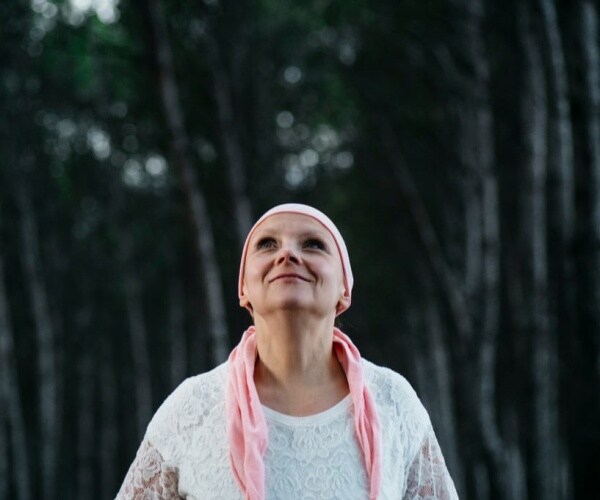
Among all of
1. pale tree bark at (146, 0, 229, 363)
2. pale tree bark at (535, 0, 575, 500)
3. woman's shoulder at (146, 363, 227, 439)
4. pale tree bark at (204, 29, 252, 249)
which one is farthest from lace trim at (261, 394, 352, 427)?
pale tree bark at (204, 29, 252, 249)

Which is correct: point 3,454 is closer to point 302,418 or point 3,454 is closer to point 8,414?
point 8,414

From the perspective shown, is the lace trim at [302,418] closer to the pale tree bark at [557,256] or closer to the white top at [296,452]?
the white top at [296,452]

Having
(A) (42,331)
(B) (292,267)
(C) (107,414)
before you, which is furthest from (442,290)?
(C) (107,414)

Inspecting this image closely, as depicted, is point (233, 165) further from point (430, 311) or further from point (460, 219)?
→ point (430, 311)

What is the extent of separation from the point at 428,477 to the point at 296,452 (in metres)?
0.44

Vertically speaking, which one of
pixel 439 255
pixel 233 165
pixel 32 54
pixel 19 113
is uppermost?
pixel 32 54

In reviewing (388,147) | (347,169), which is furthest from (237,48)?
(347,169)

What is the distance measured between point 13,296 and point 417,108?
11.6 meters

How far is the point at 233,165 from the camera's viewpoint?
43.4 ft

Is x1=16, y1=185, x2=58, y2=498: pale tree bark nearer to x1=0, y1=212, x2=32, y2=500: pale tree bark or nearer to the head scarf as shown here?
x1=0, y1=212, x2=32, y2=500: pale tree bark

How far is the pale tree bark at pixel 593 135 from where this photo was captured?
6754 mm

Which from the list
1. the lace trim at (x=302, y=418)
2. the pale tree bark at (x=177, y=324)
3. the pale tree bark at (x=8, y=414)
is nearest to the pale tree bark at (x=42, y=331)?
the pale tree bark at (x=8, y=414)

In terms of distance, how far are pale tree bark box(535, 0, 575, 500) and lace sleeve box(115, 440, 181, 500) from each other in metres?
5.21

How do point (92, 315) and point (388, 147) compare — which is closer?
point (388, 147)
